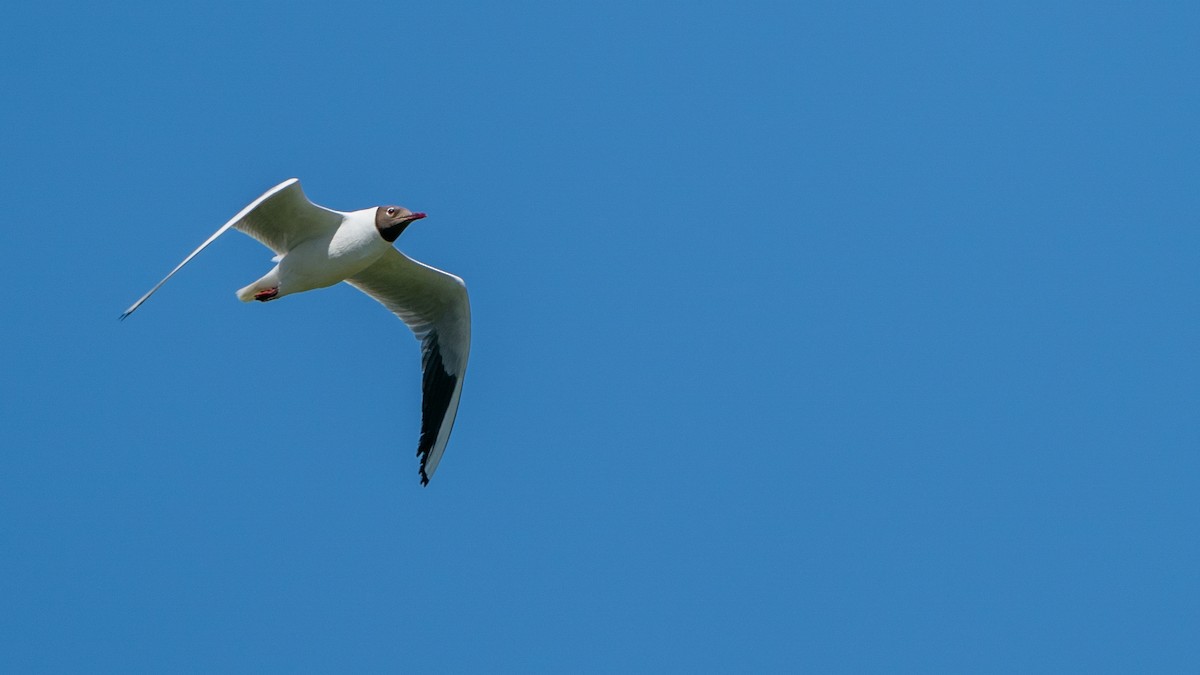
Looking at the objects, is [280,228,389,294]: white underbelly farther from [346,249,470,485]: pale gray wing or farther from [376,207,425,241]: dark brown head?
[346,249,470,485]: pale gray wing

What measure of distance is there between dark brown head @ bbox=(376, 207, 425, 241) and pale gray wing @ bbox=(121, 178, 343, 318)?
29 cm

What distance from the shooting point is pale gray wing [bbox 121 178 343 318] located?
30.4 ft

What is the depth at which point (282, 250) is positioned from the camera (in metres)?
9.92

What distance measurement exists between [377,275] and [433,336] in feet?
2.24

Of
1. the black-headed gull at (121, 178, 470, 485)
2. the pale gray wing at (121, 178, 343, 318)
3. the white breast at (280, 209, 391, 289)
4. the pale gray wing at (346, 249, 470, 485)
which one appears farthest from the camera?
the pale gray wing at (346, 249, 470, 485)

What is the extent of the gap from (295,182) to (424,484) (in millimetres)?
2768

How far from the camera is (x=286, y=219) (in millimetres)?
9625

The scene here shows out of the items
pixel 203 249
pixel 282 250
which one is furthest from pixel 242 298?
pixel 203 249

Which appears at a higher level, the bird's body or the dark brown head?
the dark brown head

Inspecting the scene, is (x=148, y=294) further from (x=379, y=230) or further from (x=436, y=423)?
(x=436, y=423)

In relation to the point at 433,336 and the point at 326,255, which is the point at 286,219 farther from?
the point at 433,336

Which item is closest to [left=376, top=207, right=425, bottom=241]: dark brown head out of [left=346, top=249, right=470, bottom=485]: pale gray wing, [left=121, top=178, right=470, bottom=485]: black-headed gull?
[left=121, top=178, right=470, bottom=485]: black-headed gull

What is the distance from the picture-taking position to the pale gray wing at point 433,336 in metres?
10.8

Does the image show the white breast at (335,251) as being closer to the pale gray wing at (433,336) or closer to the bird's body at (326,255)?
the bird's body at (326,255)
